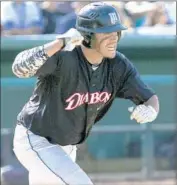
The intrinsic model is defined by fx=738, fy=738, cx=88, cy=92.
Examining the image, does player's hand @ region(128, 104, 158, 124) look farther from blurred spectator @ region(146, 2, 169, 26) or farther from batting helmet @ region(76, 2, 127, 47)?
blurred spectator @ region(146, 2, 169, 26)

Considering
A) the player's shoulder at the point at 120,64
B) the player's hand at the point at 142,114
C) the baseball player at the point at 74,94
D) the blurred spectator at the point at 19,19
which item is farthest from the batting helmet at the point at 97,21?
the blurred spectator at the point at 19,19

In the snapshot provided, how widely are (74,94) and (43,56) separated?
15.1 inches

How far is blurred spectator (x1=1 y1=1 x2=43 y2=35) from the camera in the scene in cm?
721

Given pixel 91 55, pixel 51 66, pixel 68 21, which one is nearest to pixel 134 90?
pixel 91 55

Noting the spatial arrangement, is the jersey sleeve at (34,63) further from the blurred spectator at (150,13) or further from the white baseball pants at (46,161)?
the blurred spectator at (150,13)

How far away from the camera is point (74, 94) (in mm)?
4094

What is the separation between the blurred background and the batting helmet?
2.87 meters

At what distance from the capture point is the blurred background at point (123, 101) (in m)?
6.98

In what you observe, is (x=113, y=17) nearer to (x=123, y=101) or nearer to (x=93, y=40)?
(x=93, y=40)

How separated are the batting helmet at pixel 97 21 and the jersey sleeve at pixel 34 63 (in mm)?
254

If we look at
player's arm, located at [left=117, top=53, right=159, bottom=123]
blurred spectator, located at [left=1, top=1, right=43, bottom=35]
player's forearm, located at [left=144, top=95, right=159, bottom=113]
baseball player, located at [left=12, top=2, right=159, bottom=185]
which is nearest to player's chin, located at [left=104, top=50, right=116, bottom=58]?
baseball player, located at [left=12, top=2, right=159, bottom=185]

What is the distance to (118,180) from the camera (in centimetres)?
696

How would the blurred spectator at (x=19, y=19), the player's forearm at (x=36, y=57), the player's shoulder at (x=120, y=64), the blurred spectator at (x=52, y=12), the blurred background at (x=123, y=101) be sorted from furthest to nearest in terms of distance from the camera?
the blurred spectator at (x=52, y=12) → the blurred spectator at (x=19, y=19) → the blurred background at (x=123, y=101) → the player's shoulder at (x=120, y=64) → the player's forearm at (x=36, y=57)

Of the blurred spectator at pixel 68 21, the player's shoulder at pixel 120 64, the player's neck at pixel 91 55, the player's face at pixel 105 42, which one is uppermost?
the player's face at pixel 105 42
